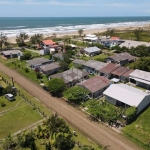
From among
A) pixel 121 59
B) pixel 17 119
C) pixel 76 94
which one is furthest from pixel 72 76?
pixel 121 59

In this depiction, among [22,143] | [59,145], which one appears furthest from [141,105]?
[22,143]

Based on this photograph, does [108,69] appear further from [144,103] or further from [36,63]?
[36,63]

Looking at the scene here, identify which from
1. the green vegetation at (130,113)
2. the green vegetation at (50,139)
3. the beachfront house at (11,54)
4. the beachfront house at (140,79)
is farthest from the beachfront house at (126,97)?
the beachfront house at (11,54)

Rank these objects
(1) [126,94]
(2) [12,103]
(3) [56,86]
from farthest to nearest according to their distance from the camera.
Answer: (3) [56,86]
(2) [12,103]
(1) [126,94]

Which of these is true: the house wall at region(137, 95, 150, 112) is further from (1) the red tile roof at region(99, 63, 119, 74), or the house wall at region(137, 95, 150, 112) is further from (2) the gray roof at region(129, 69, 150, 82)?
(1) the red tile roof at region(99, 63, 119, 74)

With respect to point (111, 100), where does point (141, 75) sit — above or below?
above

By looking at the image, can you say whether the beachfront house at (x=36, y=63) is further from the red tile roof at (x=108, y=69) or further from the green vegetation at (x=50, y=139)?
the green vegetation at (x=50, y=139)
